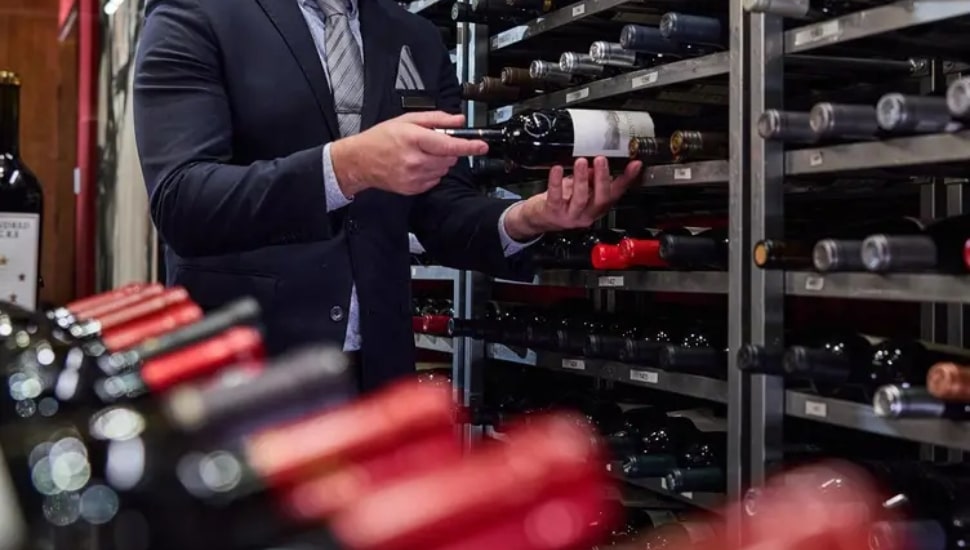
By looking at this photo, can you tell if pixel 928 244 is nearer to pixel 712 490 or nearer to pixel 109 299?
pixel 712 490

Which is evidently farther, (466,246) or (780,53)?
(466,246)

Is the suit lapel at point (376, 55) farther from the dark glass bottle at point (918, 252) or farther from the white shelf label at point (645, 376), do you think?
the dark glass bottle at point (918, 252)

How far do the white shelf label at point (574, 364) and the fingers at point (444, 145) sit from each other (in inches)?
24.5

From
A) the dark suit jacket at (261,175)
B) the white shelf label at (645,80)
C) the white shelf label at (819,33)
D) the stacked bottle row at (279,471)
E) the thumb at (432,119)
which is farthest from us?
the white shelf label at (645,80)

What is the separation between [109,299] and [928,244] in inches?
35.1

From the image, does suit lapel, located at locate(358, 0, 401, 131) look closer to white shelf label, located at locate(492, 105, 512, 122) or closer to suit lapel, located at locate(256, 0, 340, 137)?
suit lapel, located at locate(256, 0, 340, 137)

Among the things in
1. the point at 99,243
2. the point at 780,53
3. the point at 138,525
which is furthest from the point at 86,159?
the point at 138,525

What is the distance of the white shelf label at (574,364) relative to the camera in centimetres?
199

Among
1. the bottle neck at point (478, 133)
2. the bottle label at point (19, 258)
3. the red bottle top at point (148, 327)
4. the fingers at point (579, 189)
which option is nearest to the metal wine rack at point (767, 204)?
the fingers at point (579, 189)

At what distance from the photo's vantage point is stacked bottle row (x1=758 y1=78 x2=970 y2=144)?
1184 millimetres

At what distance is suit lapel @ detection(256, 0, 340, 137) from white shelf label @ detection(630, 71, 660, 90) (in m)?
0.49

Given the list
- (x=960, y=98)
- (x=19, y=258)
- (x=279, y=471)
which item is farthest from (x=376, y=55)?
(x=279, y=471)

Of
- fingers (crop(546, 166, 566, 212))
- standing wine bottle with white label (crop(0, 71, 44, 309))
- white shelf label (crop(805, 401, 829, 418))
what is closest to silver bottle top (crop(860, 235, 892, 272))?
white shelf label (crop(805, 401, 829, 418))

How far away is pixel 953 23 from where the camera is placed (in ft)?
4.37
